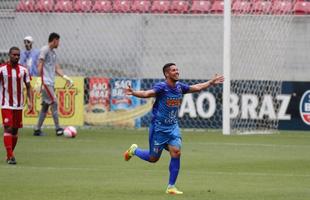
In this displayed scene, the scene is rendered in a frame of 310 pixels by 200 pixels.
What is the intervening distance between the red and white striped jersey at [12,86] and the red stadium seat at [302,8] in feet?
35.7

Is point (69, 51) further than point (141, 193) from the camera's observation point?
Yes

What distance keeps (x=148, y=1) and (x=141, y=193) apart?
1539 centimetres

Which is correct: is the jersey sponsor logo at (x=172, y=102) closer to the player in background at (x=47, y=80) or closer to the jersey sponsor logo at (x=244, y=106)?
the player in background at (x=47, y=80)

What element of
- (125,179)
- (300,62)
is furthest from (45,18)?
(125,179)

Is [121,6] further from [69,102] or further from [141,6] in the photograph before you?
[69,102]

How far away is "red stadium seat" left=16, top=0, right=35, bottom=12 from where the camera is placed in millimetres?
26795

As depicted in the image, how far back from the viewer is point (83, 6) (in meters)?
26.7

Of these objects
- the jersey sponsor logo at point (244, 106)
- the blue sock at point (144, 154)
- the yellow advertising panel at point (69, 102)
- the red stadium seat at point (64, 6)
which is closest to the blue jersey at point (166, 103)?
the blue sock at point (144, 154)

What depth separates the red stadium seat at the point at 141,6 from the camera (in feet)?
86.1

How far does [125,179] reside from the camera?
13711 millimetres

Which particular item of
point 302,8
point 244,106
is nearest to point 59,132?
point 244,106

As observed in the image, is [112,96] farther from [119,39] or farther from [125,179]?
[125,179]

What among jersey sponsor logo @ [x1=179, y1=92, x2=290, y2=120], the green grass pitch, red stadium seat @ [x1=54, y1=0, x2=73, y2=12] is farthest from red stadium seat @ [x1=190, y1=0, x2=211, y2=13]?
the green grass pitch

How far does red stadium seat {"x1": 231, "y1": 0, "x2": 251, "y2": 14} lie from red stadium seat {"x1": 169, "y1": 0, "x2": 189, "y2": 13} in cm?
255
